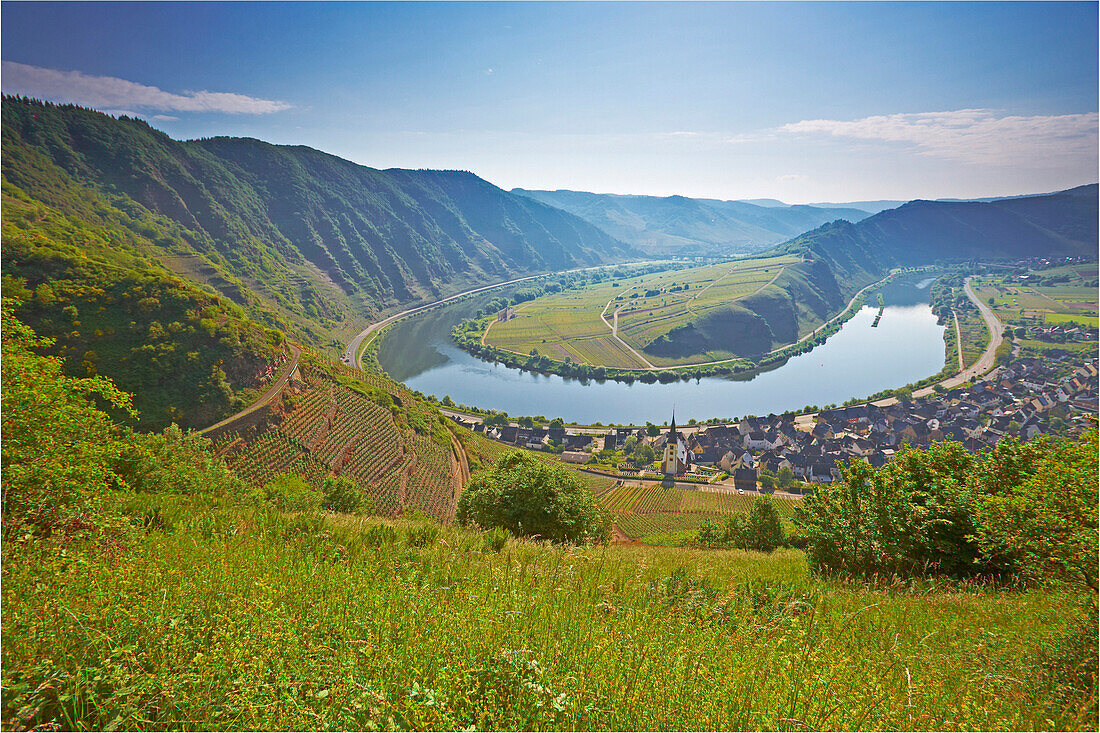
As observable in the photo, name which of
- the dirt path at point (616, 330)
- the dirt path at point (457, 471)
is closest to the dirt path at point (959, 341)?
the dirt path at point (616, 330)

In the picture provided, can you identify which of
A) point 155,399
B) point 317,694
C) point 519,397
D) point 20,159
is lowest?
point 519,397

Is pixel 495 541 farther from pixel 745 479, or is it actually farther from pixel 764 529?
pixel 745 479

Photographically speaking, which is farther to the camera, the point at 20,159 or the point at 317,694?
the point at 20,159

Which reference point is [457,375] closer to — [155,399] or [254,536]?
[155,399]

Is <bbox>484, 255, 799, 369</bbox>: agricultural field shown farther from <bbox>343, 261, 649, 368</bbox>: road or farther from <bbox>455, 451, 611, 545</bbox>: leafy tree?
<bbox>455, 451, 611, 545</bbox>: leafy tree

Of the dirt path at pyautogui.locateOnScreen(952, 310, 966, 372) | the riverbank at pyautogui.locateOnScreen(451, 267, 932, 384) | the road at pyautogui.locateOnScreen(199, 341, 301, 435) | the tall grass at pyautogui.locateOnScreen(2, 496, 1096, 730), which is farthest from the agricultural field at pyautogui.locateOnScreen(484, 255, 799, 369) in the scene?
the tall grass at pyautogui.locateOnScreen(2, 496, 1096, 730)

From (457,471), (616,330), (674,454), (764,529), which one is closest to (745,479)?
(674,454)

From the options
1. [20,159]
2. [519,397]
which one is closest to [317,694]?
[519,397]

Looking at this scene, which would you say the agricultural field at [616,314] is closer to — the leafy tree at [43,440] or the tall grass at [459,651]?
the leafy tree at [43,440]
